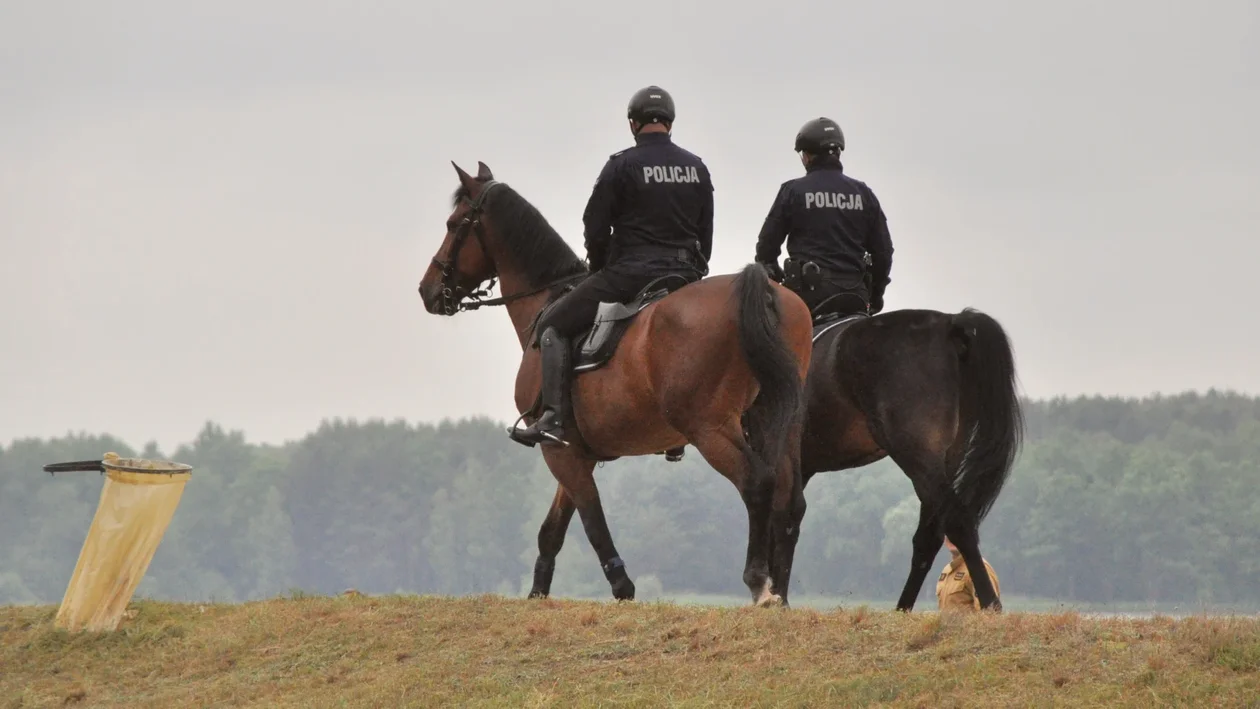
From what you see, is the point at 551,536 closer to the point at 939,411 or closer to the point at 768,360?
the point at 768,360

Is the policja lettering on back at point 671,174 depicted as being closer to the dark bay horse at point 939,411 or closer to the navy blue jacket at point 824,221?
the navy blue jacket at point 824,221

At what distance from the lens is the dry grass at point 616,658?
11594 mm

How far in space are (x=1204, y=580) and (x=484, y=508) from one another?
62.2m

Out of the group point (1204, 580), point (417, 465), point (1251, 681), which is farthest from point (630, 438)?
point (417, 465)

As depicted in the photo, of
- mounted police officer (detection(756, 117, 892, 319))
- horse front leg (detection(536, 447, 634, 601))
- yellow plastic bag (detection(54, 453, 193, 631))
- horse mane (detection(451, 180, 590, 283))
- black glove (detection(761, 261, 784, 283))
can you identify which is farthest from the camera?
horse mane (detection(451, 180, 590, 283))

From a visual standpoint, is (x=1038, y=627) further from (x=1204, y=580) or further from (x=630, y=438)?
(x=1204, y=580)

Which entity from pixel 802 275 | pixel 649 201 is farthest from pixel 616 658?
pixel 802 275

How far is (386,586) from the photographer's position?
14338 centimetres

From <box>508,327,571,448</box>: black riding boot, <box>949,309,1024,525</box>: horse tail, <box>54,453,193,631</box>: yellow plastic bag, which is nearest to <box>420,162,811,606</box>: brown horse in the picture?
<box>508,327,571,448</box>: black riding boot

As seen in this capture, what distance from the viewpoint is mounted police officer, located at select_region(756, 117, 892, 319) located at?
662 inches

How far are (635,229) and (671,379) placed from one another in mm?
1617

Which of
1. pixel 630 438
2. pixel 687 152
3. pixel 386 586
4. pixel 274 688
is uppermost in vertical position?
pixel 687 152

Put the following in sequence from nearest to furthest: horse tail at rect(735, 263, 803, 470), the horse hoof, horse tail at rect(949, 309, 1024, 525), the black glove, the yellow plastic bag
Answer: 1. the horse hoof
2. horse tail at rect(735, 263, 803, 470)
3. horse tail at rect(949, 309, 1024, 525)
4. the yellow plastic bag
5. the black glove

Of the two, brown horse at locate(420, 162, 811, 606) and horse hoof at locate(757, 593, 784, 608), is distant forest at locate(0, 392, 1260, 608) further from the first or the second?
horse hoof at locate(757, 593, 784, 608)
